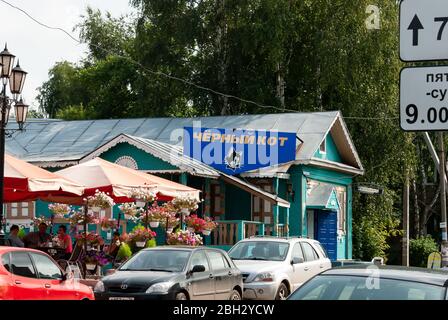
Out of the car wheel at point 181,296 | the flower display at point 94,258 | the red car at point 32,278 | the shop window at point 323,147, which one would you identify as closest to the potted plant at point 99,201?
the flower display at point 94,258

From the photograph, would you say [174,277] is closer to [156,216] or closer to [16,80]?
[16,80]

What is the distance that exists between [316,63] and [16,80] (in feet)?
71.8

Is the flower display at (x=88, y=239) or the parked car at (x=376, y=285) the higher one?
the flower display at (x=88, y=239)

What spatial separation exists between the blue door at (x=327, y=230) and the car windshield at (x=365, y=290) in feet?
92.2

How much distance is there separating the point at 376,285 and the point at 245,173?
23.8 metres

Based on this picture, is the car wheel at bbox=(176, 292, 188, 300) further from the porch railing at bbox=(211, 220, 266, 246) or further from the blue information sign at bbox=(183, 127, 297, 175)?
the blue information sign at bbox=(183, 127, 297, 175)

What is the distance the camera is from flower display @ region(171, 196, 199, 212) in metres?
22.7

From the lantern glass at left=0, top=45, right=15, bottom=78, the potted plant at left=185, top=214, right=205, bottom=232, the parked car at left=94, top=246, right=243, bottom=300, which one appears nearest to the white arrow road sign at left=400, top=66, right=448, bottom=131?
the parked car at left=94, top=246, right=243, bottom=300

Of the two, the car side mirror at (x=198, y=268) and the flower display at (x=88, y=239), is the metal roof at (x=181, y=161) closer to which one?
the flower display at (x=88, y=239)

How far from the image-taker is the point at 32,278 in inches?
526

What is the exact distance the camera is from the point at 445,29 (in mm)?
7672

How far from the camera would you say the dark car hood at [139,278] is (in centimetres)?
1554

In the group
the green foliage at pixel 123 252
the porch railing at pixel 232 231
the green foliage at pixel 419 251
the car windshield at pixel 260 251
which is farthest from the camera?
the green foliage at pixel 419 251
